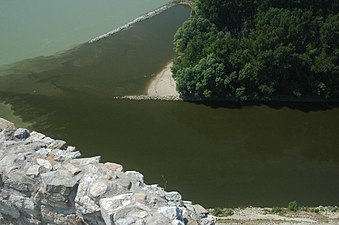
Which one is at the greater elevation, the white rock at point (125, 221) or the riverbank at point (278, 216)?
the white rock at point (125, 221)

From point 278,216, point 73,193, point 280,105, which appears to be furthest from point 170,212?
point 280,105

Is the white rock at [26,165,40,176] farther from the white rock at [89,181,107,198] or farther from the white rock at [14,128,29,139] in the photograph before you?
the white rock at [14,128,29,139]

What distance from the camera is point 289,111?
114 ft

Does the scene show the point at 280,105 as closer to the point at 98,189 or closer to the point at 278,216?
the point at 278,216

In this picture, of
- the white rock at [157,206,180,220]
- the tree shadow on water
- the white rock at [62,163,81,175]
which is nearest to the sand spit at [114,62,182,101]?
the tree shadow on water

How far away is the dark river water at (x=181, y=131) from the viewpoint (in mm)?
25953

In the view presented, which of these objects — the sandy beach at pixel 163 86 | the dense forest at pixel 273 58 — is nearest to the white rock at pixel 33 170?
the dense forest at pixel 273 58

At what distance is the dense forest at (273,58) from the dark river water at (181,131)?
1428 mm

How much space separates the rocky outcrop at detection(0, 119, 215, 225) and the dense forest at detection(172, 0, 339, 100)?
2724 cm

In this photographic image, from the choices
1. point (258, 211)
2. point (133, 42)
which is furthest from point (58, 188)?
point (133, 42)

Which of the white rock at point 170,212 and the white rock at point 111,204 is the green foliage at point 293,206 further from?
the white rock at point 111,204

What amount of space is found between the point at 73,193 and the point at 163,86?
31.2 metres

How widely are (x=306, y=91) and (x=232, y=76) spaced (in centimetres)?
576

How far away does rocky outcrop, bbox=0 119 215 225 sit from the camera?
24.6 ft
